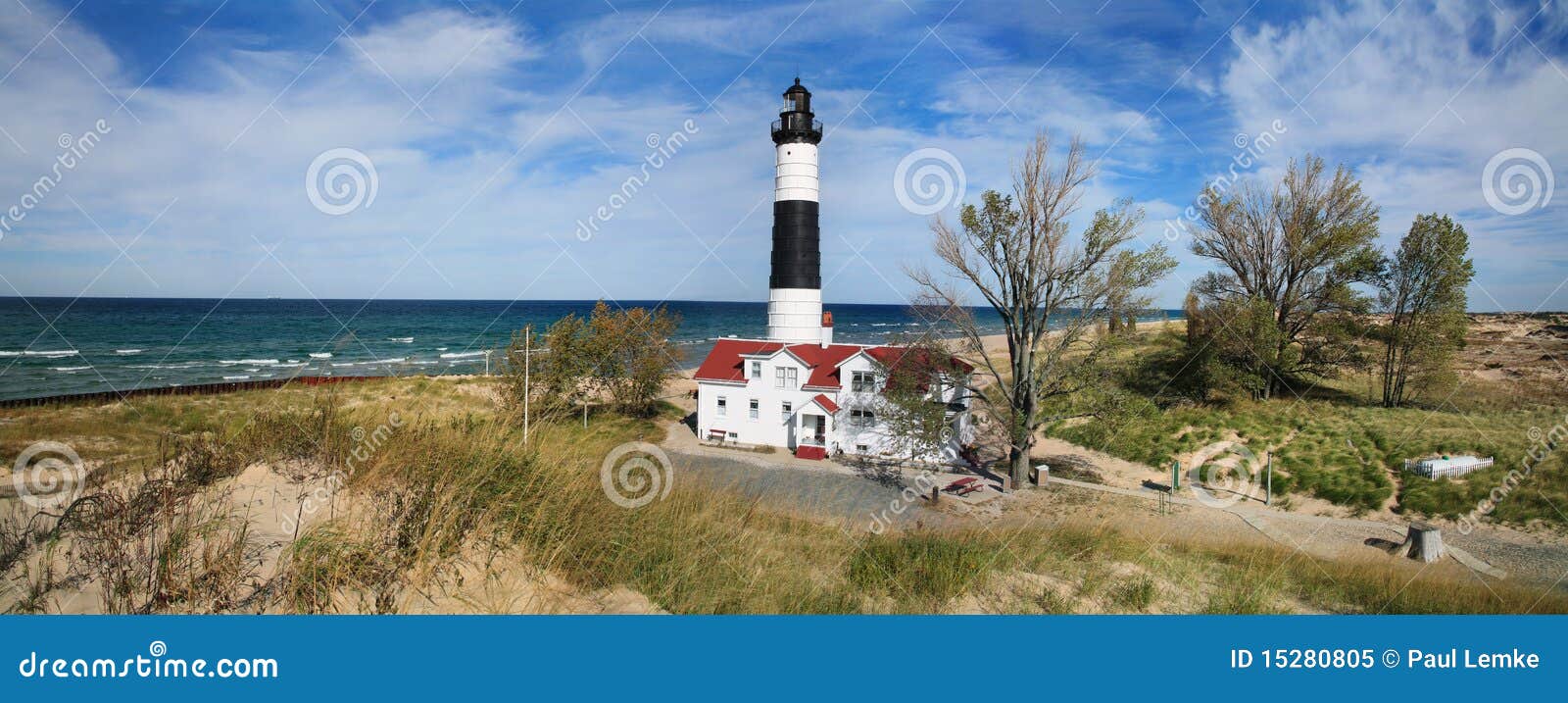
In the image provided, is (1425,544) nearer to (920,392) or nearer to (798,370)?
(920,392)

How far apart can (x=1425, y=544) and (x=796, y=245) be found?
19.4 metres

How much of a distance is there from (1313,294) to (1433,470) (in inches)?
422

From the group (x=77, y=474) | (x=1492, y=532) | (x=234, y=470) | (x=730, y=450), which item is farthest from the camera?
(x=730, y=450)

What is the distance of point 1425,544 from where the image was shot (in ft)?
42.0

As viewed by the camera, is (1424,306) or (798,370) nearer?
(1424,306)

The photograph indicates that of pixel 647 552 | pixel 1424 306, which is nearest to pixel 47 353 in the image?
pixel 647 552

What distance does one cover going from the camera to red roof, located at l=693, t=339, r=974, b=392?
23.8 meters

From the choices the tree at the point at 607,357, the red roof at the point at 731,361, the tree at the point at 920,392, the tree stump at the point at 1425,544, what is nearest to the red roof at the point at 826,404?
the tree at the point at 920,392

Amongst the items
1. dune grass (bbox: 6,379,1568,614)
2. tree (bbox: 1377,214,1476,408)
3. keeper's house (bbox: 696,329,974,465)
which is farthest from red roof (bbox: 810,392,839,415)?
tree (bbox: 1377,214,1476,408)

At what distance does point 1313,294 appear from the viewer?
25406mm

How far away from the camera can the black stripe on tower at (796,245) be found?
2570cm

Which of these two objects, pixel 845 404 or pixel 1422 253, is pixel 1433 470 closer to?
pixel 1422 253

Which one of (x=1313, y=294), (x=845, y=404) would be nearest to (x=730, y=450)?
(x=845, y=404)

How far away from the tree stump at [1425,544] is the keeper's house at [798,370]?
1151 cm
